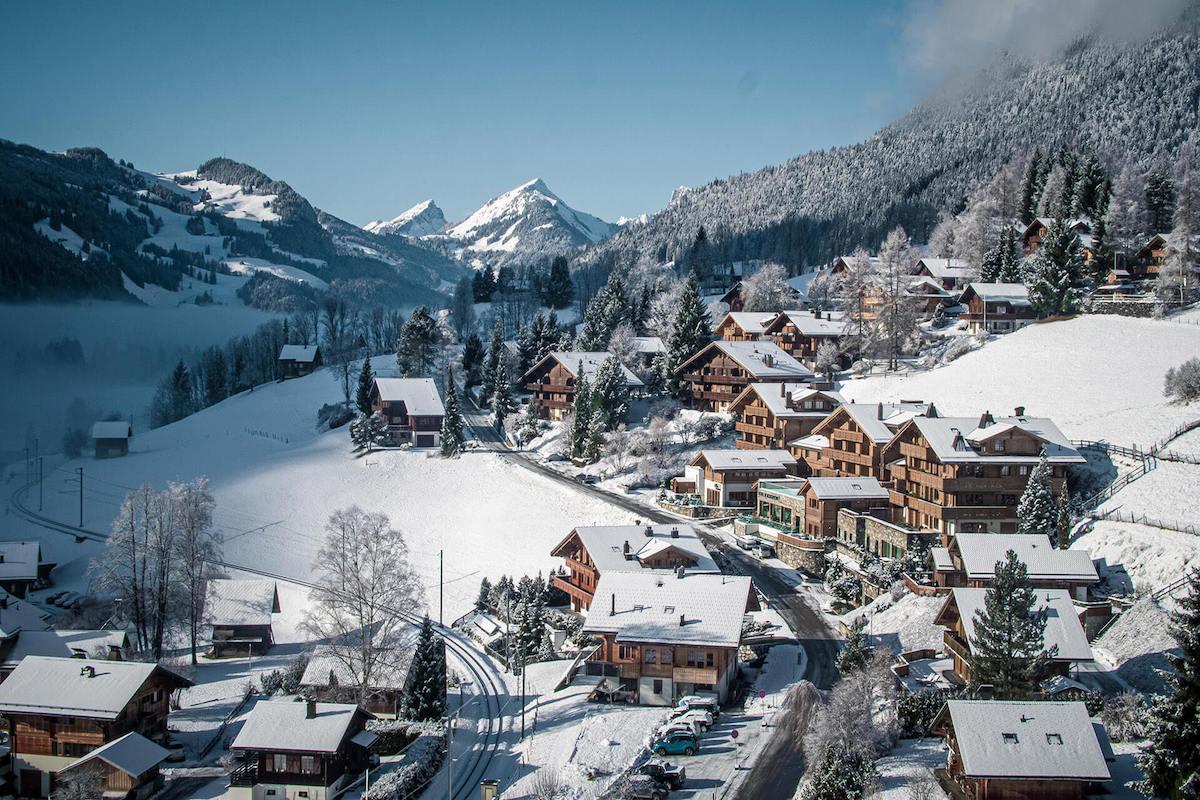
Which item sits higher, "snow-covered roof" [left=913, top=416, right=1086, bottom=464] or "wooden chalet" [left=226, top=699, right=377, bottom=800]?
"snow-covered roof" [left=913, top=416, right=1086, bottom=464]

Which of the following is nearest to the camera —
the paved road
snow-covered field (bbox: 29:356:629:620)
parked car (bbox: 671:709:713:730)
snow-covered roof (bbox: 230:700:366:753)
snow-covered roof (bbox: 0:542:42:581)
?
the paved road

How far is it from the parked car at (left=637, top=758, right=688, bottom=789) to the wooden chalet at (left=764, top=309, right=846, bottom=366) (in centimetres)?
6607

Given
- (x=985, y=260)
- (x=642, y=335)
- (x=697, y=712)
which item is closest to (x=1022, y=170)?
(x=985, y=260)

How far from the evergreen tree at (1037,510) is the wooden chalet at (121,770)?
43.8 m

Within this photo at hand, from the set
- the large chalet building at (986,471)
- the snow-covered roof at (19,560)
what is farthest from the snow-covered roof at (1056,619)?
the snow-covered roof at (19,560)

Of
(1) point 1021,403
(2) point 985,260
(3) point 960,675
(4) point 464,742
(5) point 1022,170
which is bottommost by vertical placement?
(4) point 464,742

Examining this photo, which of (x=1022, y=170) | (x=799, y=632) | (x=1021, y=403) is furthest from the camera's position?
(x=1022, y=170)

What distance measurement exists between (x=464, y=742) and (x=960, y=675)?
70.5 ft

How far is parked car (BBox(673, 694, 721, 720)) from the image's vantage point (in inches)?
1583

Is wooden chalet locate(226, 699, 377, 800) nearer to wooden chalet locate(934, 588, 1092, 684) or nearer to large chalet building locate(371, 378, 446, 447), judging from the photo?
wooden chalet locate(934, 588, 1092, 684)

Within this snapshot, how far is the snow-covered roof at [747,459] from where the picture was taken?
230 ft

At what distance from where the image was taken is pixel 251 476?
87688 millimetres

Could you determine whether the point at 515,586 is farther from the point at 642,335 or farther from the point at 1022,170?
the point at 1022,170

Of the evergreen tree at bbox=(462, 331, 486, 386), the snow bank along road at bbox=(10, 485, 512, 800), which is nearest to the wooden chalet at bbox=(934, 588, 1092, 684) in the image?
the snow bank along road at bbox=(10, 485, 512, 800)
